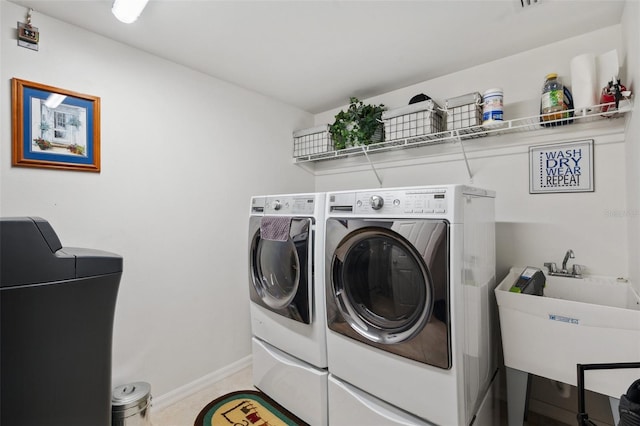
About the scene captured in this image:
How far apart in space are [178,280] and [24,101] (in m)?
1.31

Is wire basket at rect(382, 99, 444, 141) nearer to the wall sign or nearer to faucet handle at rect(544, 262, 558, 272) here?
the wall sign

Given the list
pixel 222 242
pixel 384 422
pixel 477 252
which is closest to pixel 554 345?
pixel 477 252

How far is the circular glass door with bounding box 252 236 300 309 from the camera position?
6.12 ft

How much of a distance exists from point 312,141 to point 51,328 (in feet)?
7.43

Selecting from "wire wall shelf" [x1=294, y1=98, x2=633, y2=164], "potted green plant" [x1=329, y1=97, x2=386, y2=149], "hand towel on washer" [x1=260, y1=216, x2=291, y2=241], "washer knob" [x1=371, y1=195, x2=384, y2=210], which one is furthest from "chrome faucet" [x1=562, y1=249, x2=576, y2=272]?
"hand towel on washer" [x1=260, y1=216, x2=291, y2=241]

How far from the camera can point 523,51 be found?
6.51ft

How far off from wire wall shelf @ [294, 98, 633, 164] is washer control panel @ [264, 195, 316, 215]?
0.87 m

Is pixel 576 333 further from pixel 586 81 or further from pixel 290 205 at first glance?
pixel 290 205

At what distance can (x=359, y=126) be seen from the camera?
2.49 m

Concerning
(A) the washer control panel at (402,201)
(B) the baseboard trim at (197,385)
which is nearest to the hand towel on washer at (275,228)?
(A) the washer control panel at (402,201)

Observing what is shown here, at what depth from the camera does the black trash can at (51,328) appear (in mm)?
896

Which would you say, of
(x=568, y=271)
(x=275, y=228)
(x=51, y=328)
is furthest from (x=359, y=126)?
(x=51, y=328)

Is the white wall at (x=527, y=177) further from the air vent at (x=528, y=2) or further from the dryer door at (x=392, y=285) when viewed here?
the dryer door at (x=392, y=285)

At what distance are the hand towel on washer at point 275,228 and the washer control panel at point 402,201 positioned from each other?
0.51m
